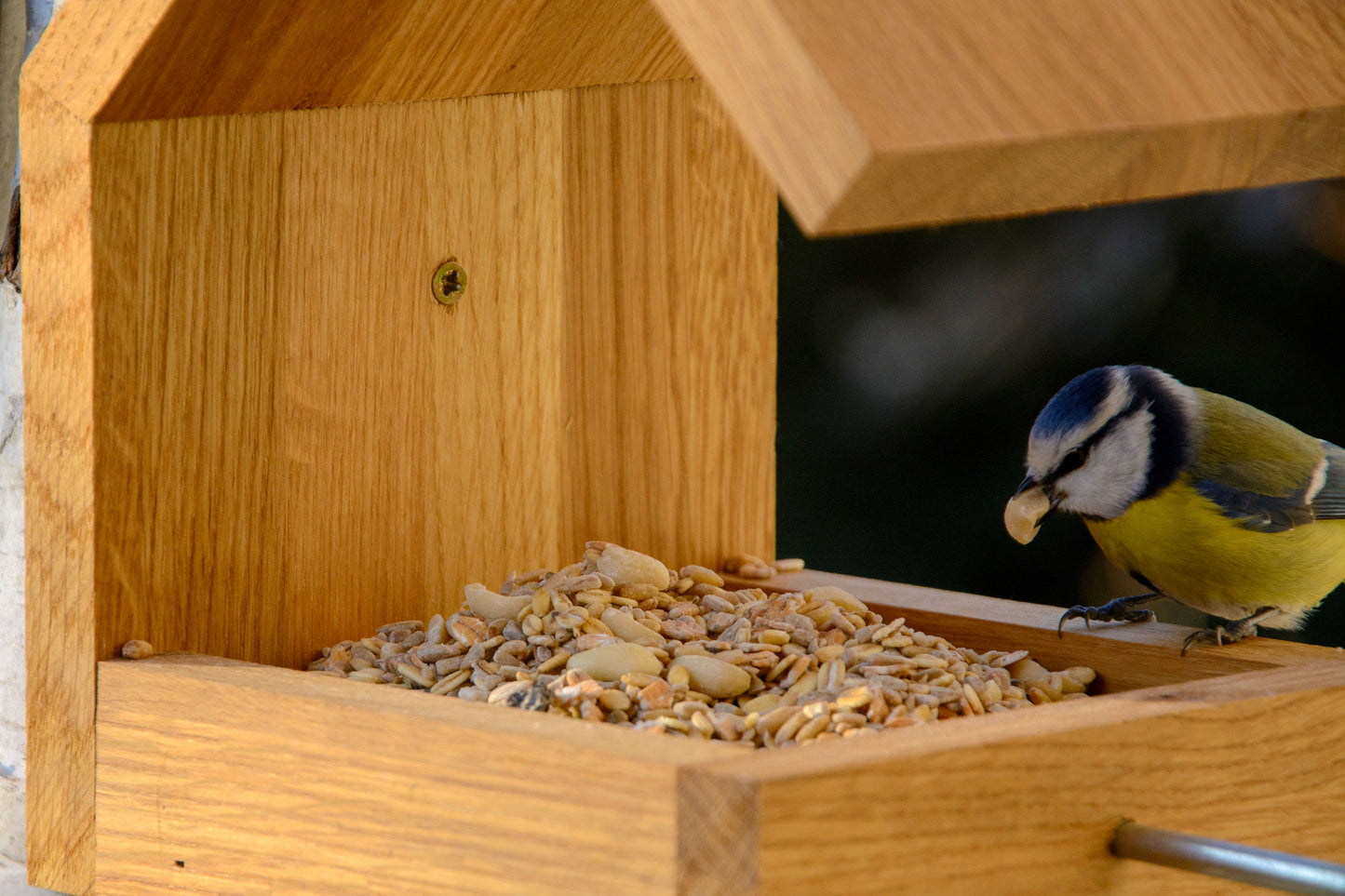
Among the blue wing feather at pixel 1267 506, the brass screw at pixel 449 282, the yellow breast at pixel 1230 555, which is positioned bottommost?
the yellow breast at pixel 1230 555

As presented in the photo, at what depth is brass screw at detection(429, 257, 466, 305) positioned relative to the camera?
58.1 inches

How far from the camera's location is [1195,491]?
1.57 meters

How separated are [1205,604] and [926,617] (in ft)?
0.93

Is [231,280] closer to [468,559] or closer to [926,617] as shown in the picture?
[468,559]

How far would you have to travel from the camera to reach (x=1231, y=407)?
1.61 m

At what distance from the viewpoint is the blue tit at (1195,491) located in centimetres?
156

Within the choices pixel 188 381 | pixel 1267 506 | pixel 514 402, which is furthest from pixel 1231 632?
pixel 188 381

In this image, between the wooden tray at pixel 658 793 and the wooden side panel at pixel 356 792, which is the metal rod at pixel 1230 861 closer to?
the wooden tray at pixel 658 793

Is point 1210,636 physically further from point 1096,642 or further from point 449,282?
point 449,282

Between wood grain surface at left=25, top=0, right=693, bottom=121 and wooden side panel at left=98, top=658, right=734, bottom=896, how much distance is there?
16.1 inches

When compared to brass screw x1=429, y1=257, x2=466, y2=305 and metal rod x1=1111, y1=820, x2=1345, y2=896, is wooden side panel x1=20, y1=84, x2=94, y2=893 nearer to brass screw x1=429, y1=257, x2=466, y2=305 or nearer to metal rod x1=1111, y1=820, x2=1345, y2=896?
brass screw x1=429, y1=257, x2=466, y2=305

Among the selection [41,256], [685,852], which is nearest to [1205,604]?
[685,852]

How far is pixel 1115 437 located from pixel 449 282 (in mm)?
610

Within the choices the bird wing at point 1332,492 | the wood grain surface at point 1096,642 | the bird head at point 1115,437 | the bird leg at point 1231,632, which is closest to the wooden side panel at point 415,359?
the wood grain surface at point 1096,642
